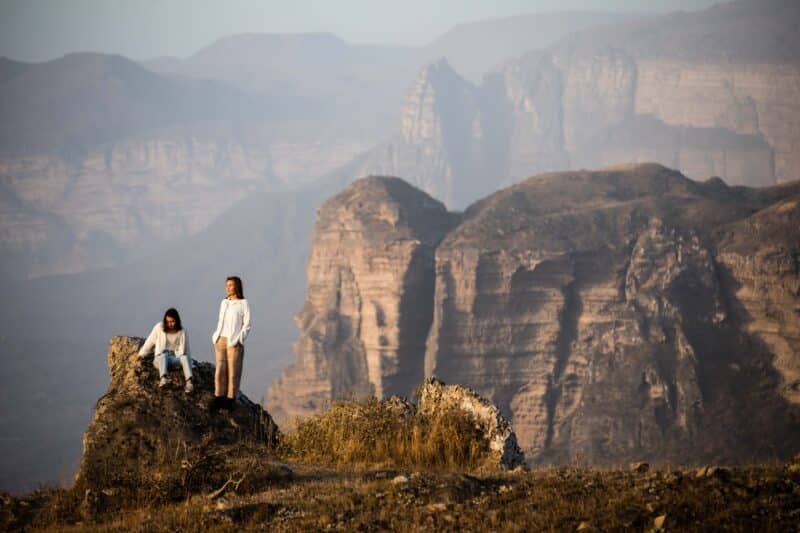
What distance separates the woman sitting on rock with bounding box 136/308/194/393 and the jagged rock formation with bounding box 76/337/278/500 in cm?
21

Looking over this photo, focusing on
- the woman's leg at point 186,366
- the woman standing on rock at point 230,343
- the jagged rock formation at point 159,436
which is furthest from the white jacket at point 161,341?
the woman standing on rock at point 230,343

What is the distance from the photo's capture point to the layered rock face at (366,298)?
457 feet

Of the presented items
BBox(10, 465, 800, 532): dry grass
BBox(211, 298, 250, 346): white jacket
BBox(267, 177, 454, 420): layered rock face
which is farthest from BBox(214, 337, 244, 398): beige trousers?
BBox(267, 177, 454, 420): layered rock face

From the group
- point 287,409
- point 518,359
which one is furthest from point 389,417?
point 287,409

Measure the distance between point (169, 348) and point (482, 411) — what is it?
16.4 feet

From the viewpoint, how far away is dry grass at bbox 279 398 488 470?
59.9ft

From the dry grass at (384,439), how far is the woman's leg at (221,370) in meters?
1.23

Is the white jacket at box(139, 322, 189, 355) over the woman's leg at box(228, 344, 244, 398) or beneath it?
over

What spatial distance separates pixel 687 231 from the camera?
13075cm

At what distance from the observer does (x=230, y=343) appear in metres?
19.3

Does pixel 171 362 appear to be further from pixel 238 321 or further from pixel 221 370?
pixel 238 321

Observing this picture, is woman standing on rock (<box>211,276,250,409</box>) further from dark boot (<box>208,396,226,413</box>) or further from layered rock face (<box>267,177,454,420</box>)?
layered rock face (<box>267,177,454,420</box>)

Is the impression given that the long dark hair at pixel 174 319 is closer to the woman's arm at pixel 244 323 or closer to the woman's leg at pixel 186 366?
the woman's leg at pixel 186 366

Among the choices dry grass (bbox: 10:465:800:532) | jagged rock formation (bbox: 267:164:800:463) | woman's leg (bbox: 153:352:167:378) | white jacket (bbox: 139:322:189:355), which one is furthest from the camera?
jagged rock formation (bbox: 267:164:800:463)
